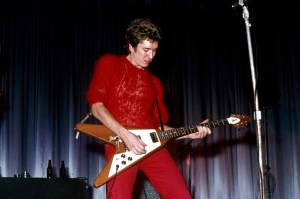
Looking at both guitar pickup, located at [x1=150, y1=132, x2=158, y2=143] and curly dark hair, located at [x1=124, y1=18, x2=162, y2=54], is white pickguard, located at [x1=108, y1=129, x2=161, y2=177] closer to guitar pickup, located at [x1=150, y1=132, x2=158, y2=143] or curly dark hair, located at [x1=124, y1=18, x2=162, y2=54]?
guitar pickup, located at [x1=150, y1=132, x2=158, y2=143]

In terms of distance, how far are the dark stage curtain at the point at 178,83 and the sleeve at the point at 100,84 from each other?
1.84 m

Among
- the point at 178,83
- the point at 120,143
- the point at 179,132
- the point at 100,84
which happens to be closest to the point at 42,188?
the point at 120,143

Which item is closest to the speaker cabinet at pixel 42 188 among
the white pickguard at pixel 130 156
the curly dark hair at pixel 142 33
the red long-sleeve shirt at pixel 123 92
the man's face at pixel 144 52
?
the white pickguard at pixel 130 156

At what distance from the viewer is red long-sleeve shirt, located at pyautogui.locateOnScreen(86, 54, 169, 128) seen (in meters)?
3.07

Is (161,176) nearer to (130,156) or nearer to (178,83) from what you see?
(130,156)

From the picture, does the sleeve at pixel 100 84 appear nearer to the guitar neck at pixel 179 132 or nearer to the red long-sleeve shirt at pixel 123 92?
the red long-sleeve shirt at pixel 123 92

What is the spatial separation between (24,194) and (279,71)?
4033mm

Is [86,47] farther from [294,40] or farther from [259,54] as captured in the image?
[294,40]

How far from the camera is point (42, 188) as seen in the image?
10.5 ft

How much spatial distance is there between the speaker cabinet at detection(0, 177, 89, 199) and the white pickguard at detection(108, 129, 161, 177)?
648 millimetres

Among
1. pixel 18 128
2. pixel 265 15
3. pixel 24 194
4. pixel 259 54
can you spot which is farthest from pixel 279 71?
pixel 24 194

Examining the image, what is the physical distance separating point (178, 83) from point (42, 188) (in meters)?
2.84

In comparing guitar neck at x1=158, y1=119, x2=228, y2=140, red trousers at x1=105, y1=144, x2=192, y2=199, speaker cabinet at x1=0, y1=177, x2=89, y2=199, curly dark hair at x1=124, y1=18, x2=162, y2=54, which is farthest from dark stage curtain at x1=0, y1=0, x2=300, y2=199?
red trousers at x1=105, y1=144, x2=192, y2=199

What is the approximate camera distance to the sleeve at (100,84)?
3.05 meters
